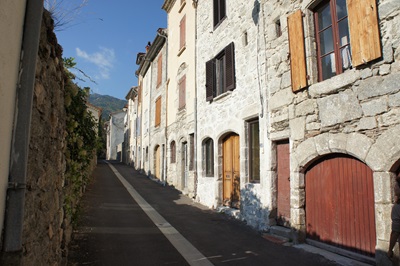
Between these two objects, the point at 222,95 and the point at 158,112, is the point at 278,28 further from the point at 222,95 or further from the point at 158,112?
the point at 158,112

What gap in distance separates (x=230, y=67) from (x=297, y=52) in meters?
3.05

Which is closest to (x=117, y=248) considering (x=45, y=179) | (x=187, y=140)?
(x=45, y=179)

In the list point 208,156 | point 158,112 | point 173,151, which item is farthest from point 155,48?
point 208,156

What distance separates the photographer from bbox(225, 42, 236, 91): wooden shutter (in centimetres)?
873

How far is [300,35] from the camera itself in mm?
5988

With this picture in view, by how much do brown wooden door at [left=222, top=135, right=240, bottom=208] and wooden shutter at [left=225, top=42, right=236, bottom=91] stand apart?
4.93 ft

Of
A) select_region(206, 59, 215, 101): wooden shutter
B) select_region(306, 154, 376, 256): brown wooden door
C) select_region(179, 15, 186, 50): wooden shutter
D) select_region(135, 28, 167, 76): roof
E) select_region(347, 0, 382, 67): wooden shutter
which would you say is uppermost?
select_region(135, 28, 167, 76): roof

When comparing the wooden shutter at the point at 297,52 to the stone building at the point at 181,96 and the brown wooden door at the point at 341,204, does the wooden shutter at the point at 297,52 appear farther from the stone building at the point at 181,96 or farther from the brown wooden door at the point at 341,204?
the stone building at the point at 181,96

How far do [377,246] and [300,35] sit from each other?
154 inches

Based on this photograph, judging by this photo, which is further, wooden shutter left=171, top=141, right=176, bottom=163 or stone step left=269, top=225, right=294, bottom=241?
wooden shutter left=171, top=141, right=176, bottom=163

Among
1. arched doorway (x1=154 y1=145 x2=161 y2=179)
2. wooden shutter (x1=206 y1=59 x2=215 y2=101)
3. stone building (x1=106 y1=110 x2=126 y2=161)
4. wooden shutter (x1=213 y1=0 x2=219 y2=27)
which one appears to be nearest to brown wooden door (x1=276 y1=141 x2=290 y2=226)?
wooden shutter (x1=206 y1=59 x2=215 y2=101)

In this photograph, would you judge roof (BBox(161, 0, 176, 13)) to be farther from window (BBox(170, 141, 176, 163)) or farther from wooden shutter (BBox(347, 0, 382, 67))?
wooden shutter (BBox(347, 0, 382, 67))

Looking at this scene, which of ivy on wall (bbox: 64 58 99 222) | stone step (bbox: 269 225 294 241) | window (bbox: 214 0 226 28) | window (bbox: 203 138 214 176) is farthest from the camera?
window (bbox: 203 138 214 176)

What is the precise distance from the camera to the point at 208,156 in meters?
10.6
